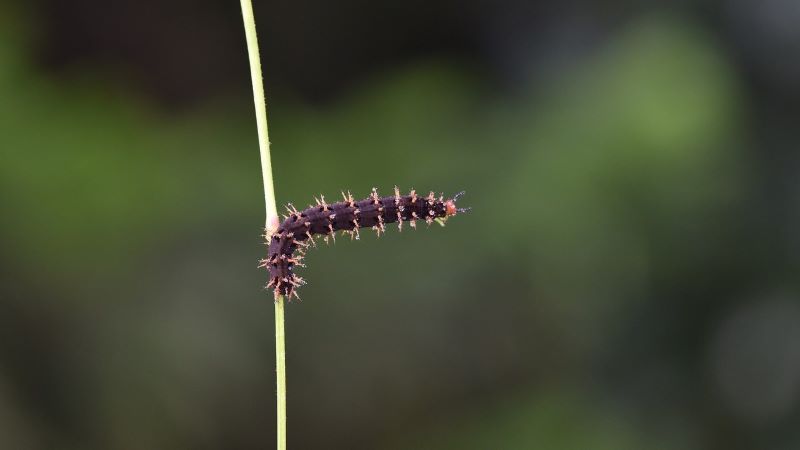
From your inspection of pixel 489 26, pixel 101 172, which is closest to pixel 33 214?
pixel 101 172

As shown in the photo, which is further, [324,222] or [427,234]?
[427,234]

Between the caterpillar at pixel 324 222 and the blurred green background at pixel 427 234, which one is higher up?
the blurred green background at pixel 427 234

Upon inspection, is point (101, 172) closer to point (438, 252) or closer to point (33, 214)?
point (33, 214)

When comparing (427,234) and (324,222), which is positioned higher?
(427,234)

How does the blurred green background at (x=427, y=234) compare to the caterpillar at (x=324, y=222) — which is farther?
the blurred green background at (x=427, y=234)

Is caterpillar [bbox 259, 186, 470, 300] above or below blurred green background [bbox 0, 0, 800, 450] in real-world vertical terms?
below

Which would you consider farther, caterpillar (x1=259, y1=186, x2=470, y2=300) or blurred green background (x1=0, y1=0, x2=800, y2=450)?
blurred green background (x1=0, y1=0, x2=800, y2=450)
